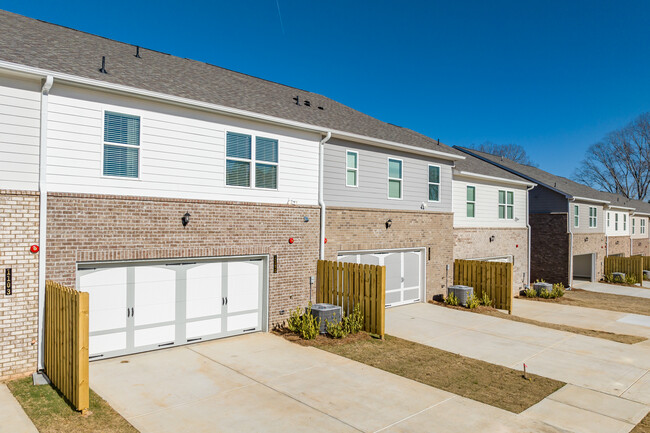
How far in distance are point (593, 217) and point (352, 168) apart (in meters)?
23.6

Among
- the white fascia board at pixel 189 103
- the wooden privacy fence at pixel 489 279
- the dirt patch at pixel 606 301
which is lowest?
the dirt patch at pixel 606 301

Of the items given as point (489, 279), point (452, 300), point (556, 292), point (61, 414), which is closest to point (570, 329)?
point (489, 279)

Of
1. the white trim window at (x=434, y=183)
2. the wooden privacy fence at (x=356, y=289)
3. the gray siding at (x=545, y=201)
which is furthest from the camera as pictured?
the gray siding at (x=545, y=201)

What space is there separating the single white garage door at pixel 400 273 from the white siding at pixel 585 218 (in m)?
14.9

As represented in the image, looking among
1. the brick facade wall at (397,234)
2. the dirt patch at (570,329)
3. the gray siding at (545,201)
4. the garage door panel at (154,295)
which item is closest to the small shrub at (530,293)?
the brick facade wall at (397,234)

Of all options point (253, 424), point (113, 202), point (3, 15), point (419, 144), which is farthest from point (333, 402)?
point (3, 15)

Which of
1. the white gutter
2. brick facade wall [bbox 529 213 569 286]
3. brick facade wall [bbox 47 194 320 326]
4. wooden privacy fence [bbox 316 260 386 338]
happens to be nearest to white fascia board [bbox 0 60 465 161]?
the white gutter

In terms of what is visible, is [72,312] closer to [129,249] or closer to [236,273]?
[129,249]

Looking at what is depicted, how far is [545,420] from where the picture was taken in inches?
271

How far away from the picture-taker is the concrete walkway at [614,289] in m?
24.6

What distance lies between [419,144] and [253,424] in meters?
12.9

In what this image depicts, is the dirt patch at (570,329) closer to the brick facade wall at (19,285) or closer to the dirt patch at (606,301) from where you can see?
the dirt patch at (606,301)

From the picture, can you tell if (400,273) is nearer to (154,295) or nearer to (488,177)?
(488,177)

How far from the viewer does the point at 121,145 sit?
9633mm
